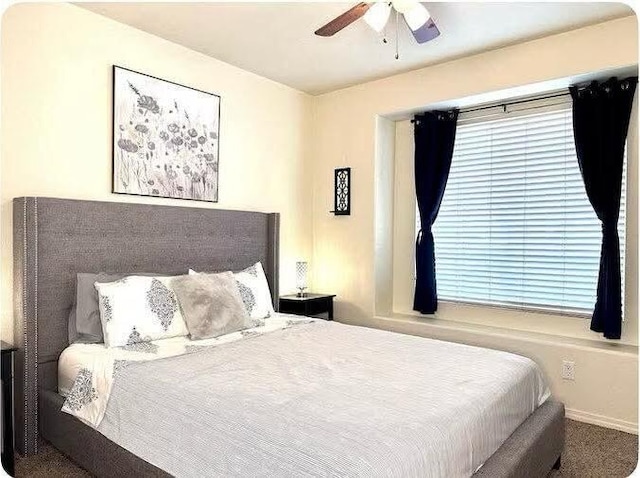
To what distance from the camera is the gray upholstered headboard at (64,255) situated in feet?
8.24

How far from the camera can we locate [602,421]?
298 centimetres

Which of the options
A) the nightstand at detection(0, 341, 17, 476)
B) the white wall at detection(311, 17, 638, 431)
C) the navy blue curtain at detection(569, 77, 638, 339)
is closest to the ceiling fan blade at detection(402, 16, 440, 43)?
the white wall at detection(311, 17, 638, 431)

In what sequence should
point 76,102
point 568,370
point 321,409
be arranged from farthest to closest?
point 568,370 → point 76,102 → point 321,409

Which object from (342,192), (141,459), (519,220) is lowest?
(141,459)

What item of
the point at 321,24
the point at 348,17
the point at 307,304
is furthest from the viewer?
the point at 307,304

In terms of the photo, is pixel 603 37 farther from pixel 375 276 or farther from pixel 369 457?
pixel 369 457

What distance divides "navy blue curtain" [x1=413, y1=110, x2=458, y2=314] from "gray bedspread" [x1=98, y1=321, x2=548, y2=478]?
1.48m

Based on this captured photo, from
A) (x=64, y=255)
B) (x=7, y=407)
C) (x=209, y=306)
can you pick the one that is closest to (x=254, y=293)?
(x=209, y=306)

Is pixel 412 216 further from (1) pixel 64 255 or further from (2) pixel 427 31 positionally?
(1) pixel 64 255

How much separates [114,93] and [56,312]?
140 cm

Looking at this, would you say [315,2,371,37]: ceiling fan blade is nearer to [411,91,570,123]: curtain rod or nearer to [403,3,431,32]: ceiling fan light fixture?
[403,3,431,32]: ceiling fan light fixture

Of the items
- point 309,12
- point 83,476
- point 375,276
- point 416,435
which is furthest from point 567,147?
point 83,476

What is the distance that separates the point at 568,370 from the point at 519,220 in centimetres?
116

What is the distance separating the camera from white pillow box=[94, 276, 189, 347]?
8.19 feet
